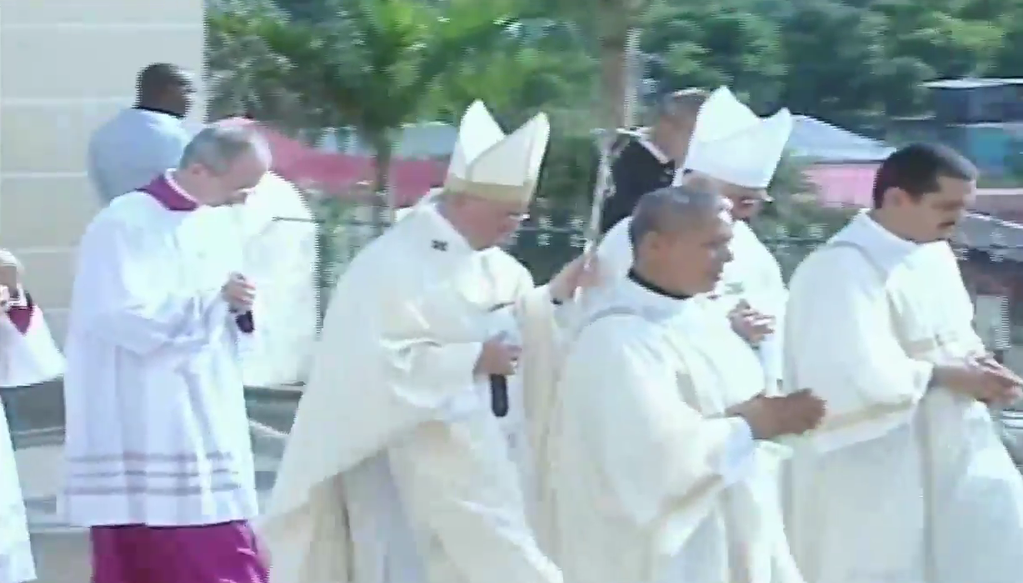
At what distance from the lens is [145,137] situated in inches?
302

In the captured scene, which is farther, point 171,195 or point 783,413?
point 171,195

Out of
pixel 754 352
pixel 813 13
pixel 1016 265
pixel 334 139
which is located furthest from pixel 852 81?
pixel 754 352

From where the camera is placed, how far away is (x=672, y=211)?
4918 millimetres

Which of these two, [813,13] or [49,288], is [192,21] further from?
[813,13]

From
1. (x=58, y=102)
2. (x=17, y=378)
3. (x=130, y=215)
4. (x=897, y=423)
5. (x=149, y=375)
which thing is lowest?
(x=17, y=378)

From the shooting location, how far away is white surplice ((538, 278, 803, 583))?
4.84 metres

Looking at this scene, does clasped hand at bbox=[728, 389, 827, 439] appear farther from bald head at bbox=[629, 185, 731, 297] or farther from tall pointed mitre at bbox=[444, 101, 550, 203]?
tall pointed mitre at bbox=[444, 101, 550, 203]

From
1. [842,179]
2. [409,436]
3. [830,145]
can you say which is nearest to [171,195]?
[409,436]

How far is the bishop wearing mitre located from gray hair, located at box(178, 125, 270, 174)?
0.72m

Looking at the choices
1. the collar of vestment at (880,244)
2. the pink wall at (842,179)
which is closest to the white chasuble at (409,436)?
the collar of vestment at (880,244)

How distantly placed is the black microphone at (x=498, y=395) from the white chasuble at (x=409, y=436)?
25 mm

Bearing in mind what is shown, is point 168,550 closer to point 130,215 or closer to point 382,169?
point 130,215

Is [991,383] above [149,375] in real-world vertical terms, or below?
above

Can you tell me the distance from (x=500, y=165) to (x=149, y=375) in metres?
1.54
